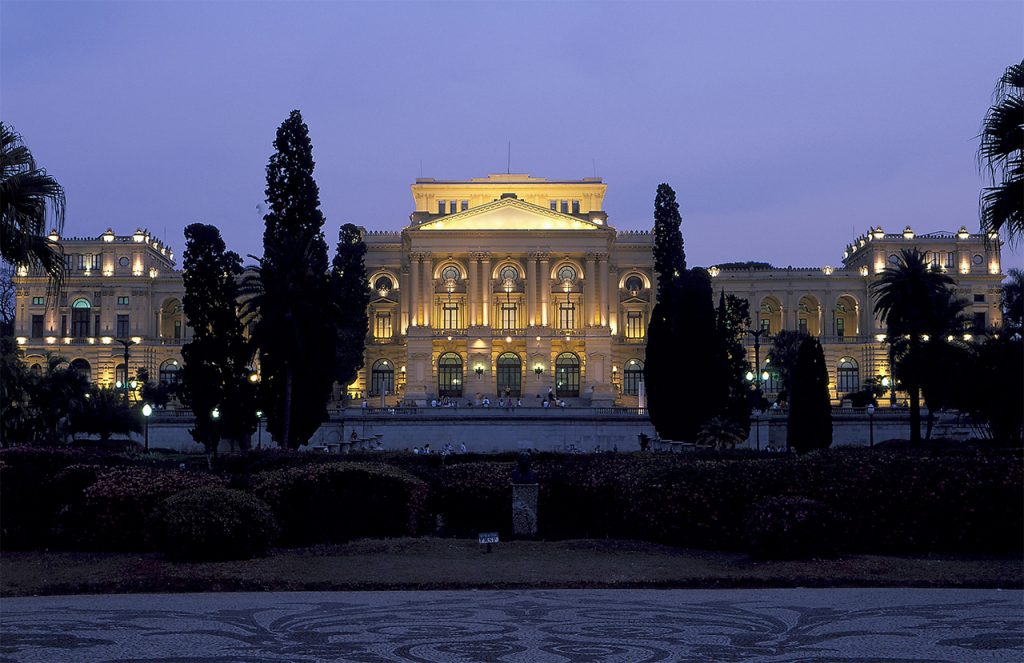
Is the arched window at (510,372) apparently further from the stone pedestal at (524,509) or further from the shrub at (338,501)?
the shrub at (338,501)

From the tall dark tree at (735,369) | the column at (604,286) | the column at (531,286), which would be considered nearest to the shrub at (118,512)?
the tall dark tree at (735,369)

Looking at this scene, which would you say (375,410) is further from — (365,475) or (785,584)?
(785,584)

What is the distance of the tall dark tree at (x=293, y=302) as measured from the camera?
43656 millimetres

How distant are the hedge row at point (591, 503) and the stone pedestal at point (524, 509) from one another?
564 mm

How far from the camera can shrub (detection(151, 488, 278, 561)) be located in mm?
17203

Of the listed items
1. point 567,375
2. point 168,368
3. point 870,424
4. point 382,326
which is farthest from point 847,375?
point 168,368

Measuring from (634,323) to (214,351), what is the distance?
47665 mm

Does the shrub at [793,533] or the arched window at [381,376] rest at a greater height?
the arched window at [381,376]

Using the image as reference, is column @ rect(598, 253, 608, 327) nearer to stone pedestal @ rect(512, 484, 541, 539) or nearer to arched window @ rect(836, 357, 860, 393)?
arched window @ rect(836, 357, 860, 393)

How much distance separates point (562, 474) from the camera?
2264cm

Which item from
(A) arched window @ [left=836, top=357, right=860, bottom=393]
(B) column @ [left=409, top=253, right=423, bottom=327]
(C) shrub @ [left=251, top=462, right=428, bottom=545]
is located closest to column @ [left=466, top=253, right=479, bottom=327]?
(B) column @ [left=409, top=253, right=423, bottom=327]

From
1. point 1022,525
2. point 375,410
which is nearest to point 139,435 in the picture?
point 375,410

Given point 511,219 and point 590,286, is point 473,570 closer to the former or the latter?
point 590,286

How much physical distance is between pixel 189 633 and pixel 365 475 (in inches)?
355
